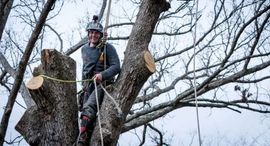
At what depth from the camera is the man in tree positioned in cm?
298

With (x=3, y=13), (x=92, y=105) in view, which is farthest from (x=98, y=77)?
(x=3, y=13)

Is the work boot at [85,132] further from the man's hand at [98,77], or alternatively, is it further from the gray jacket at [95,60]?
the gray jacket at [95,60]

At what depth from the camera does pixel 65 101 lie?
305 centimetres

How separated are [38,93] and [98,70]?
2.22 ft

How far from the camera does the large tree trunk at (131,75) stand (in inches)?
112

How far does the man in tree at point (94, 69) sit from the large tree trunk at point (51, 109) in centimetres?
13

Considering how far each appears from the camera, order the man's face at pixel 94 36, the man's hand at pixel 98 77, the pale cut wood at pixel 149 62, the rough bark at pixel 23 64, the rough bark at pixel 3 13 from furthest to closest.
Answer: the rough bark at pixel 3 13, the man's face at pixel 94 36, the rough bark at pixel 23 64, the man's hand at pixel 98 77, the pale cut wood at pixel 149 62

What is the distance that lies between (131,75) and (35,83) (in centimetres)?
84

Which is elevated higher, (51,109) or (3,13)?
(3,13)

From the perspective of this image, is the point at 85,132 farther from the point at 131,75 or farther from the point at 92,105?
the point at 131,75

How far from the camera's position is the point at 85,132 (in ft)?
9.57

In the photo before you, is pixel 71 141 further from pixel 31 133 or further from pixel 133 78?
pixel 133 78

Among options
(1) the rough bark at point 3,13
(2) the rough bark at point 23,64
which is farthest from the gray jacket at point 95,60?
(1) the rough bark at point 3,13

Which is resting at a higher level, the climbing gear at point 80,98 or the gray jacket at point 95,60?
the gray jacket at point 95,60
